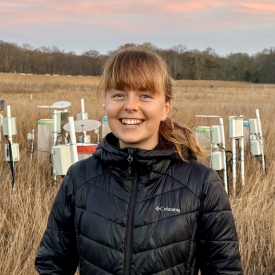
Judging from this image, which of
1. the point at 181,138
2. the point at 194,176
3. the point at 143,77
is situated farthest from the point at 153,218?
the point at 143,77

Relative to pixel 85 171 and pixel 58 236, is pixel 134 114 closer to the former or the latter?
pixel 85 171

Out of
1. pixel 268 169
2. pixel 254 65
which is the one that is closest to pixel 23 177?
pixel 268 169

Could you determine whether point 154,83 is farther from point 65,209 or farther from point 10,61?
point 10,61

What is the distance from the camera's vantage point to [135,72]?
Result: 1479 millimetres

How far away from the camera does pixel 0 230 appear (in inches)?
121

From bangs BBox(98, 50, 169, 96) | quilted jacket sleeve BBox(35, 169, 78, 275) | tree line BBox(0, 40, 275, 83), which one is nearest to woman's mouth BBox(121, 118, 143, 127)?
bangs BBox(98, 50, 169, 96)

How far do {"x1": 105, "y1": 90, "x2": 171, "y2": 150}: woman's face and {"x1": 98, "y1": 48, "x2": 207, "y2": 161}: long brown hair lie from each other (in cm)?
3

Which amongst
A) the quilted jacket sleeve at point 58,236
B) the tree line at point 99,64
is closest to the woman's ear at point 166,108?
the quilted jacket sleeve at point 58,236

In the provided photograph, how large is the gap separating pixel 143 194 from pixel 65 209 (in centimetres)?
28

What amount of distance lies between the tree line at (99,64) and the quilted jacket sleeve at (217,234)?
4831 cm

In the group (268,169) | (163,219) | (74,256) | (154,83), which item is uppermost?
(154,83)

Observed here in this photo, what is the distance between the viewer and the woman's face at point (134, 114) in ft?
4.90

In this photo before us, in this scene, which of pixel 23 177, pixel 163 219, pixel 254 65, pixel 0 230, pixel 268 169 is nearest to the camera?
pixel 163 219

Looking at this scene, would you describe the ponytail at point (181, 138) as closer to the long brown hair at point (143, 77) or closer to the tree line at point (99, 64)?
the long brown hair at point (143, 77)
